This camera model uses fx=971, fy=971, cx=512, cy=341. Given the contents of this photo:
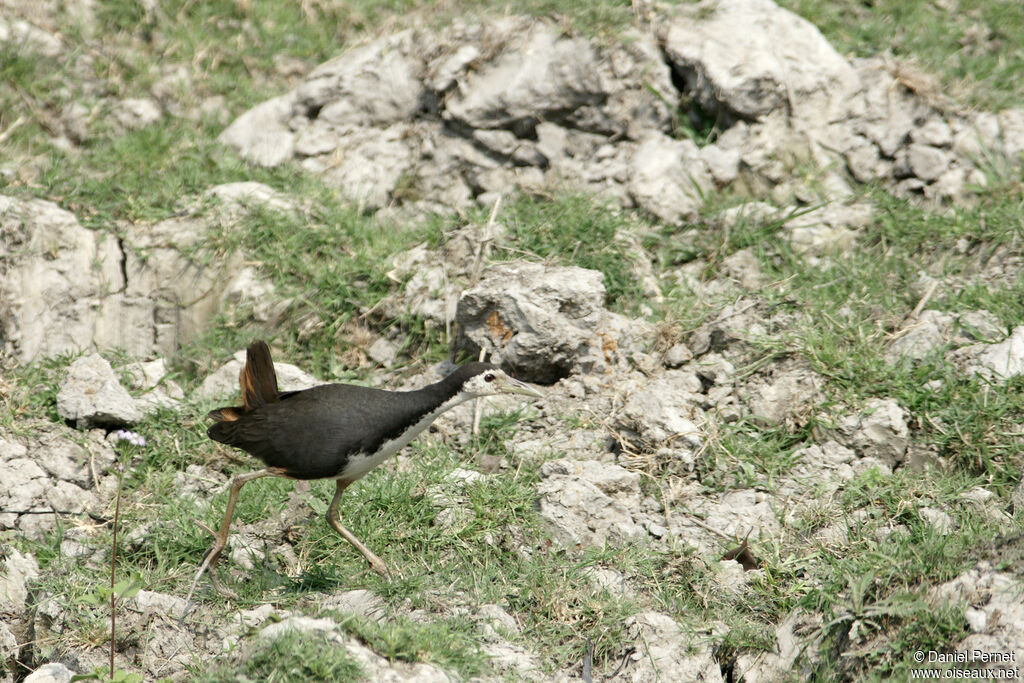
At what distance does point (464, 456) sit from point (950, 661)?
2425 mm

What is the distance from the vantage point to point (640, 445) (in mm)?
4676

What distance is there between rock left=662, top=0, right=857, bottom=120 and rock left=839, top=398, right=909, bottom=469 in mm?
2401

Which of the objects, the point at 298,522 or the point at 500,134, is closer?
the point at 298,522

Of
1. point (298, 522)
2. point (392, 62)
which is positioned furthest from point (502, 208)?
point (298, 522)

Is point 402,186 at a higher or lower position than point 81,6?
lower

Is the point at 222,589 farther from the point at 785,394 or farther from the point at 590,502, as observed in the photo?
the point at 785,394

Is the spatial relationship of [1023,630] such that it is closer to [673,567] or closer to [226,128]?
[673,567]

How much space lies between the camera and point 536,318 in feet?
16.6

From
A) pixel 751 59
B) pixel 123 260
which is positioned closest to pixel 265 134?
pixel 123 260

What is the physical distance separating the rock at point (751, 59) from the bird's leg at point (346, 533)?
11.6 ft

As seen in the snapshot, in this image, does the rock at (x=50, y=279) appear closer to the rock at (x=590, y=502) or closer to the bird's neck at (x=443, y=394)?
the bird's neck at (x=443, y=394)

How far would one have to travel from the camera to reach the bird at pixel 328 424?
4074 millimetres

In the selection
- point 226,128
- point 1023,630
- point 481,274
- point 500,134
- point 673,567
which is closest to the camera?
point 1023,630

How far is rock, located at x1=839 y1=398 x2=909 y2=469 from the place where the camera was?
454 centimetres
